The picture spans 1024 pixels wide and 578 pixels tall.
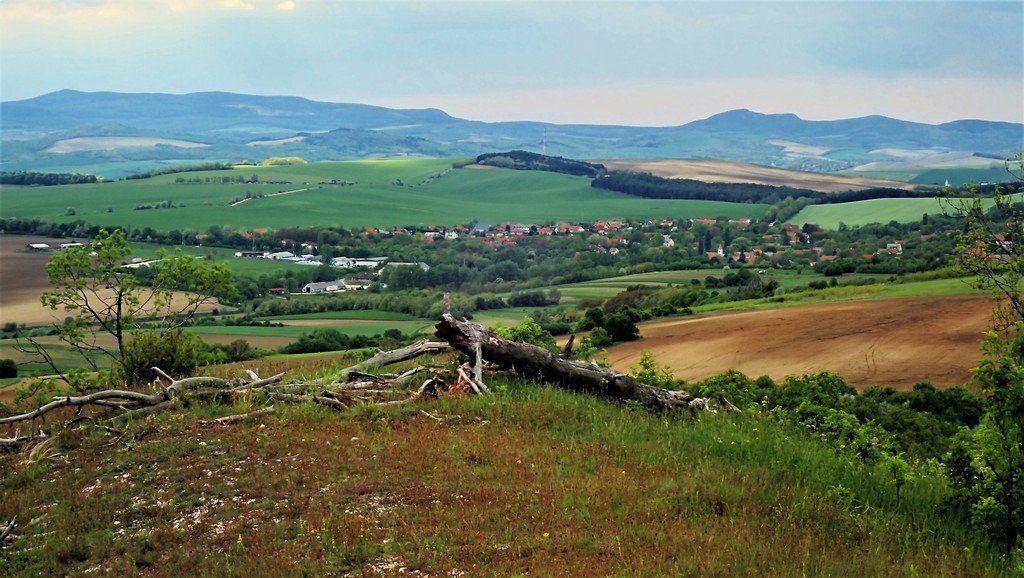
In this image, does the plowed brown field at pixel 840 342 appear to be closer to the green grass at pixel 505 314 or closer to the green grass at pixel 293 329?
the green grass at pixel 293 329

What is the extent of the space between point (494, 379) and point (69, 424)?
7.03 metres

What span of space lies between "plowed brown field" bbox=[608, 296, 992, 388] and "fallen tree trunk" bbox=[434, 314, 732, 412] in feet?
67.8

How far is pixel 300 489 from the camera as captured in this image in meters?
11.0

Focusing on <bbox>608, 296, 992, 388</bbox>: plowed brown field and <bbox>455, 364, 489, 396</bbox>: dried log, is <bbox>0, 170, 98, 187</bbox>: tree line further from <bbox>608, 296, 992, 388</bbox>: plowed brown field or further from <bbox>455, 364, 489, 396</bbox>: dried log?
<bbox>455, 364, 489, 396</bbox>: dried log

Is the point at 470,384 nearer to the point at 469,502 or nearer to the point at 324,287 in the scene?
the point at 469,502

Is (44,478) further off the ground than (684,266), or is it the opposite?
(44,478)

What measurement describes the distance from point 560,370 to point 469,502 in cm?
631

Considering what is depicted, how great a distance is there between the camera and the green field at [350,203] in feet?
431

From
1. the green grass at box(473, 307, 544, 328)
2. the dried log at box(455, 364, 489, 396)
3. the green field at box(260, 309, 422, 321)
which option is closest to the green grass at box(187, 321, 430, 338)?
the green field at box(260, 309, 422, 321)

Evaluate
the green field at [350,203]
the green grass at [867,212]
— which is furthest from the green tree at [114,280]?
the green grass at [867,212]

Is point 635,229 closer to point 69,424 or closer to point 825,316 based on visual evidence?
point 825,316

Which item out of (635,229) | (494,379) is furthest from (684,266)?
(494,379)

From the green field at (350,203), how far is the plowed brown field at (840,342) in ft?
299

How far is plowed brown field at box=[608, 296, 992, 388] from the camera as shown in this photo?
36594mm
